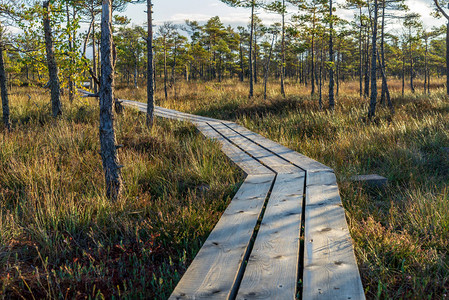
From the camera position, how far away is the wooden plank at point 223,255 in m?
1.75

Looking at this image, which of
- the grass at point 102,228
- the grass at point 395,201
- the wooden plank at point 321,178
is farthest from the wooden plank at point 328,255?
the grass at point 102,228

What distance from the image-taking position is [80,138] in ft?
21.0

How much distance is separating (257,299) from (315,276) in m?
0.42

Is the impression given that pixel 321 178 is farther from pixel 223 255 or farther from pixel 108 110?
pixel 108 110

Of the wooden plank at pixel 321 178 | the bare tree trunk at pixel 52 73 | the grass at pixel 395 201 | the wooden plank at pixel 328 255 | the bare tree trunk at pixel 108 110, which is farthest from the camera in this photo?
the bare tree trunk at pixel 52 73

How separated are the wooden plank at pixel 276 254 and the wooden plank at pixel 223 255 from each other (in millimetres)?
85

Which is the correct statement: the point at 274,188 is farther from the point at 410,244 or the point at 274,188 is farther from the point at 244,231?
the point at 410,244

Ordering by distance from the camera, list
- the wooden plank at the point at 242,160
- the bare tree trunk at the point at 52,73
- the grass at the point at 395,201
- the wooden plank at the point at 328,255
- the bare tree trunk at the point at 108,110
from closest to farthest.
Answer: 1. the wooden plank at the point at 328,255
2. the grass at the point at 395,201
3. the bare tree trunk at the point at 108,110
4. the wooden plank at the point at 242,160
5. the bare tree trunk at the point at 52,73

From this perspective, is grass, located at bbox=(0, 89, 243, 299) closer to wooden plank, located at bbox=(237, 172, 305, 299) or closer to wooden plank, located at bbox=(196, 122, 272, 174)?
wooden plank, located at bbox=(196, 122, 272, 174)

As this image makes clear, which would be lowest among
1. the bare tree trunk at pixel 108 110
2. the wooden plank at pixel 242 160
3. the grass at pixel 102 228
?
the grass at pixel 102 228

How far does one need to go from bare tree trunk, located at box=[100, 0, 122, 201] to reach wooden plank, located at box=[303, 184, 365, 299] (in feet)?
7.48

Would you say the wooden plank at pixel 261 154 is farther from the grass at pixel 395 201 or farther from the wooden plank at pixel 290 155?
the grass at pixel 395 201

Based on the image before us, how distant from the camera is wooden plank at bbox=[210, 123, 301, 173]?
14.8ft

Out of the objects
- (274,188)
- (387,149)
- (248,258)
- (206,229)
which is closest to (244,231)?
(248,258)
